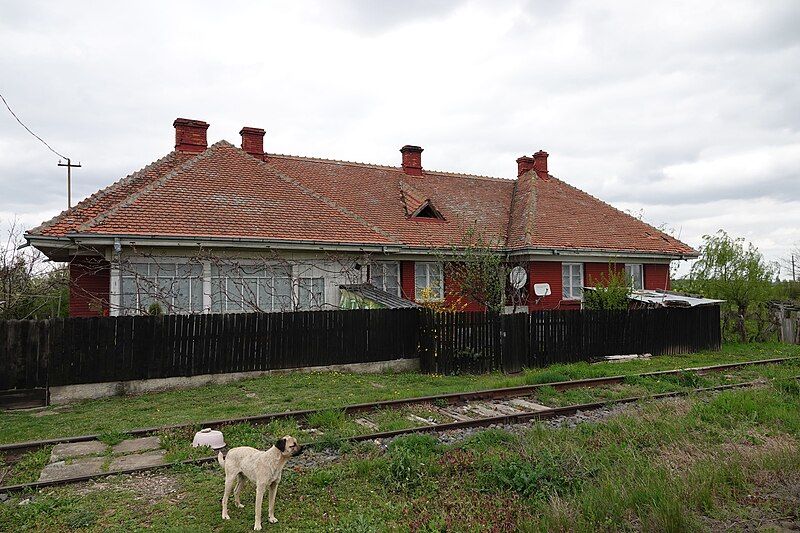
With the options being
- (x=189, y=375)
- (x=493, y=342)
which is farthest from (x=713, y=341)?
(x=189, y=375)

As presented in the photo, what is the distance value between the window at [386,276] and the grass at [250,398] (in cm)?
548

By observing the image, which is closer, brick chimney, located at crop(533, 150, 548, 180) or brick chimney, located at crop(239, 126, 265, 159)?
brick chimney, located at crop(239, 126, 265, 159)

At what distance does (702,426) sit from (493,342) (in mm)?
6387

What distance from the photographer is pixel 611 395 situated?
10.5 meters

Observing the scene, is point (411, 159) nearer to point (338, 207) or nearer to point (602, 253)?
point (338, 207)

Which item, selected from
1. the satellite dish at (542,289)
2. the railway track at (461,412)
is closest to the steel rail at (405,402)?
the railway track at (461,412)

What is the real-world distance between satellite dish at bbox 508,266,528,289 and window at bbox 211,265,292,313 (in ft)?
25.3

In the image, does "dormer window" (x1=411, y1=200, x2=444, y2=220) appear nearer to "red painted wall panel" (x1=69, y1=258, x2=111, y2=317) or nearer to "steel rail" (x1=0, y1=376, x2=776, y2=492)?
"red painted wall panel" (x1=69, y1=258, x2=111, y2=317)

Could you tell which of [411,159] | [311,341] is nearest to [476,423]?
[311,341]

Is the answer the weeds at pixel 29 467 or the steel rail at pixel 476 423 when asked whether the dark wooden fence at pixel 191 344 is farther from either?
the steel rail at pixel 476 423

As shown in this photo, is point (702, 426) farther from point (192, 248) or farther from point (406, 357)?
point (192, 248)

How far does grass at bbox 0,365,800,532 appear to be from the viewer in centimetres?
505

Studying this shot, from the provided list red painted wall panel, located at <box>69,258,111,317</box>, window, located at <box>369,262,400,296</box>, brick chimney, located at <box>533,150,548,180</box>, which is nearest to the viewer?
red painted wall panel, located at <box>69,258,111,317</box>

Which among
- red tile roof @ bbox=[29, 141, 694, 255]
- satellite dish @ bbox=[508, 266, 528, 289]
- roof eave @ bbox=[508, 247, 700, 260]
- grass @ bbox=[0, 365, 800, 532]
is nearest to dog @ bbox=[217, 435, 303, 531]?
grass @ bbox=[0, 365, 800, 532]
